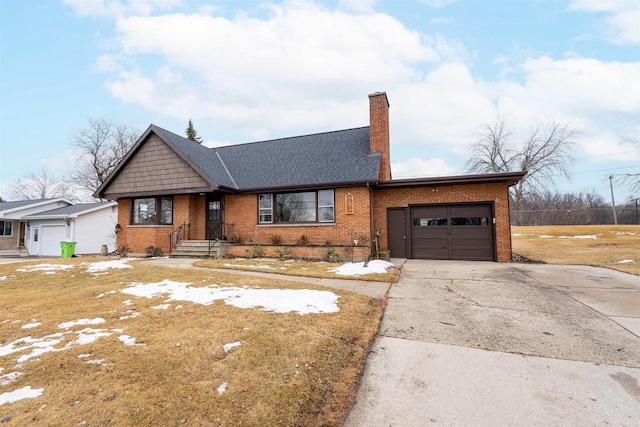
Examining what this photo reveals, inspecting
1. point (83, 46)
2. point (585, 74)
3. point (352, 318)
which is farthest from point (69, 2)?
point (585, 74)

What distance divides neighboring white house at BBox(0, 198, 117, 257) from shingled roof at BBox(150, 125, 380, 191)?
12.3m

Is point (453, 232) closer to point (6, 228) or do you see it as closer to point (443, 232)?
point (443, 232)

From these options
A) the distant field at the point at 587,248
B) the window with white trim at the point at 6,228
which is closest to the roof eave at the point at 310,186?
the distant field at the point at 587,248

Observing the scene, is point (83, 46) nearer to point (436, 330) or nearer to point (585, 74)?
point (436, 330)

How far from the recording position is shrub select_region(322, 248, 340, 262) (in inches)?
464

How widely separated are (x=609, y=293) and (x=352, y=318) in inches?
240

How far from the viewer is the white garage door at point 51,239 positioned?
21969 mm

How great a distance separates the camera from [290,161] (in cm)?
1544

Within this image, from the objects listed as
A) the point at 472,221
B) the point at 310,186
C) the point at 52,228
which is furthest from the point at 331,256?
the point at 52,228

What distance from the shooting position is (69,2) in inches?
433

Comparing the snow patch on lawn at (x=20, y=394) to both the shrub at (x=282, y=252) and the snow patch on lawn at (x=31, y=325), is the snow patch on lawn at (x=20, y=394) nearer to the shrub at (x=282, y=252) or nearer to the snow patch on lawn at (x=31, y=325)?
the snow patch on lawn at (x=31, y=325)

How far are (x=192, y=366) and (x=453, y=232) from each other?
11.9 m

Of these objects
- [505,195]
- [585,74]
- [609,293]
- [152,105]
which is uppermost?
[152,105]

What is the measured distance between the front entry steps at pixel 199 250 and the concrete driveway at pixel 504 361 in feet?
31.4
